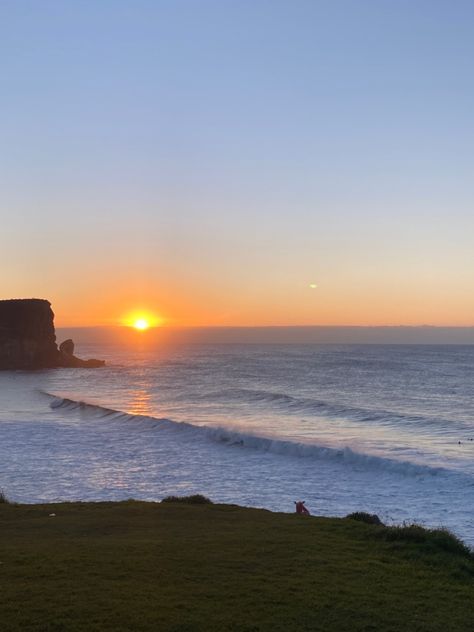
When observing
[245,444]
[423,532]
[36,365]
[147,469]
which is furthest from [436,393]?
[36,365]

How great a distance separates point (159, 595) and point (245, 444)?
2604 cm

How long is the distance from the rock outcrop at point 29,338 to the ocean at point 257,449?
57.9 m

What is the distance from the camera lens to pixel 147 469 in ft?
92.3

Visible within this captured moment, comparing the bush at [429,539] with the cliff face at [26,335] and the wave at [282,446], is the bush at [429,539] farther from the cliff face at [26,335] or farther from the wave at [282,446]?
the cliff face at [26,335]

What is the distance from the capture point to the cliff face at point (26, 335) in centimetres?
12019

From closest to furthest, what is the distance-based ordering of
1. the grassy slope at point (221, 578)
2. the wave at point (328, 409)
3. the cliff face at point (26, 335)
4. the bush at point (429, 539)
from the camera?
the grassy slope at point (221, 578) < the bush at point (429, 539) < the wave at point (328, 409) < the cliff face at point (26, 335)

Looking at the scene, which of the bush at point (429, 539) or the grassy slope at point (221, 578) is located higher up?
the grassy slope at point (221, 578)

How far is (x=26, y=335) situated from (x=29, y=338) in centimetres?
92

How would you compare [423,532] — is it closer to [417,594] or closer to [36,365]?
[417,594]

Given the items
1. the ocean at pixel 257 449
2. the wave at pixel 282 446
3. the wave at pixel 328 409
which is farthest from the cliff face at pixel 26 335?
the wave at pixel 282 446

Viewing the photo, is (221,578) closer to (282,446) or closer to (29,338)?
(282,446)

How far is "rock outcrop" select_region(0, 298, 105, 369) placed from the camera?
394ft

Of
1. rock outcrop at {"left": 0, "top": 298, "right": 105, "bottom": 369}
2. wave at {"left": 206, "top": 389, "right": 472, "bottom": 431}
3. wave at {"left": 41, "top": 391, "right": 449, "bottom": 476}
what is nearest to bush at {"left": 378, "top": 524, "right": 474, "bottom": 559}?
wave at {"left": 41, "top": 391, "right": 449, "bottom": 476}

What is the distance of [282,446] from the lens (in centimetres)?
3312
